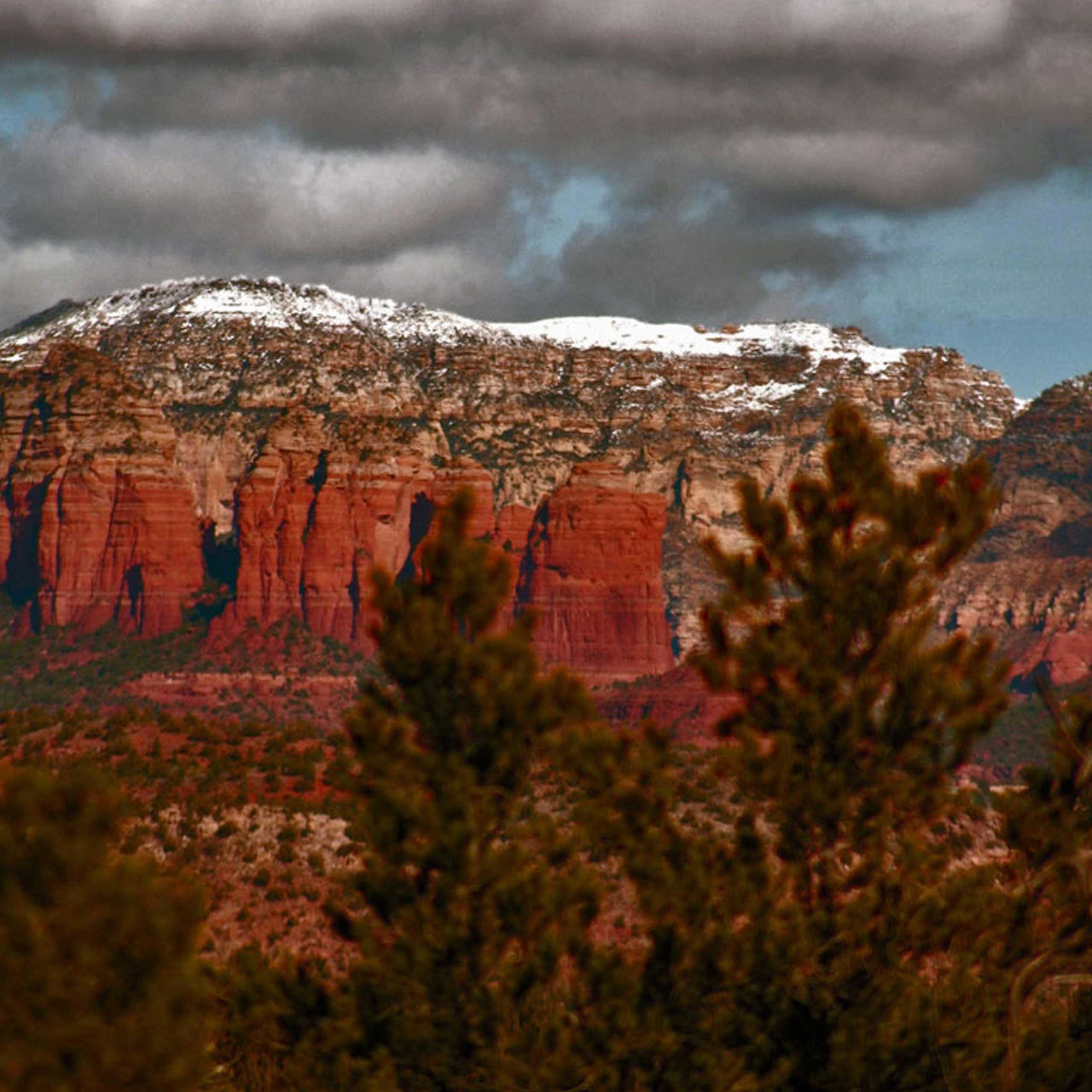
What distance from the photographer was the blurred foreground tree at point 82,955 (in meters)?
15.0

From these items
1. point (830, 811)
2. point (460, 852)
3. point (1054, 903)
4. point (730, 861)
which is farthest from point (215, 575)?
point (1054, 903)

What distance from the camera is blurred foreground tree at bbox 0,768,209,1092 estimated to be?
15039 millimetres

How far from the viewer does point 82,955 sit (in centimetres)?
1512

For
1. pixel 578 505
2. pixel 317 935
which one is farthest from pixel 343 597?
pixel 317 935

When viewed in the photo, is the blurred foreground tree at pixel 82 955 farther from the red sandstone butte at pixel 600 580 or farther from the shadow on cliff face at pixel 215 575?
the red sandstone butte at pixel 600 580

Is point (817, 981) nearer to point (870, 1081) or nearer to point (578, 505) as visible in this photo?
point (870, 1081)

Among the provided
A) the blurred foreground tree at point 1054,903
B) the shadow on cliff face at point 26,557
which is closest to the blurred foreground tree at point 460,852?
the blurred foreground tree at point 1054,903

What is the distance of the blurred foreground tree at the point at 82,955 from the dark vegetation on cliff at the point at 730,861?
9.02 meters

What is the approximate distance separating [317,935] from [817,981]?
2545 centimetres

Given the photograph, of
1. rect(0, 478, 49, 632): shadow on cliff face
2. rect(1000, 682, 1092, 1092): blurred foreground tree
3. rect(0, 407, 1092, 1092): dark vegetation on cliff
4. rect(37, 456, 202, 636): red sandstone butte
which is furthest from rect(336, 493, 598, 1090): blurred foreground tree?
rect(0, 478, 49, 632): shadow on cliff face

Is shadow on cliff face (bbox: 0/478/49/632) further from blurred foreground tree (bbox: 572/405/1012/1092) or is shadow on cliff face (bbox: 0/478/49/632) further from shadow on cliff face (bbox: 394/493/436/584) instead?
blurred foreground tree (bbox: 572/405/1012/1092)

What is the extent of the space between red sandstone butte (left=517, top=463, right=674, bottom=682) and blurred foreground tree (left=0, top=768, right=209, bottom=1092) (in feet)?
537

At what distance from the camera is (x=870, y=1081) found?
2511cm

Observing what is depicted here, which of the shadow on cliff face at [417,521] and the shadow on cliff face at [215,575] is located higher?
the shadow on cliff face at [417,521]
